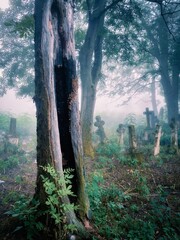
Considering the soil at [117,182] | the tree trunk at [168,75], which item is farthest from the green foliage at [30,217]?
the tree trunk at [168,75]

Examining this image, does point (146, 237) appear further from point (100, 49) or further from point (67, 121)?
point (100, 49)

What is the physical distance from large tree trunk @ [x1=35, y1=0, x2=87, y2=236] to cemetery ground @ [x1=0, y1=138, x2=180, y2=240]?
0.49 m

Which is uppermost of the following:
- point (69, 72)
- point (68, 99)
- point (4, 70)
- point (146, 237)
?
point (4, 70)

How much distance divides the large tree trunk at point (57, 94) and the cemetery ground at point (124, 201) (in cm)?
49

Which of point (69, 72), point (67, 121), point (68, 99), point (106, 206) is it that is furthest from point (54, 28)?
point (106, 206)

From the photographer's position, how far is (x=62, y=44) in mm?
3361

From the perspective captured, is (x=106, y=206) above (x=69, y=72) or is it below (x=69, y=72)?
below

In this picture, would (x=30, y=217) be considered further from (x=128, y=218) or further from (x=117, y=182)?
(x=117, y=182)

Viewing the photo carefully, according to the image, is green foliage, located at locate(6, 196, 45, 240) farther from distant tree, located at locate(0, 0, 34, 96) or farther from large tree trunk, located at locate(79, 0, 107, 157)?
distant tree, located at locate(0, 0, 34, 96)

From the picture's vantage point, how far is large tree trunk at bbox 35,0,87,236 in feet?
9.77

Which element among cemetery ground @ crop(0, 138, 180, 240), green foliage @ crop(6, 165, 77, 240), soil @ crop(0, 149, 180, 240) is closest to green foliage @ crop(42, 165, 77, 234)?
green foliage @ crop(6, 165, 77, 240)

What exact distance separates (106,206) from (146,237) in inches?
42.5

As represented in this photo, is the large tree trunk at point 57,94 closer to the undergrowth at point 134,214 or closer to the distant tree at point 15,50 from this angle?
the undergrowth at point 134,214

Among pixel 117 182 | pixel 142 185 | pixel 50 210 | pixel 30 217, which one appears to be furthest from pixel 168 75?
pixel 30 217
